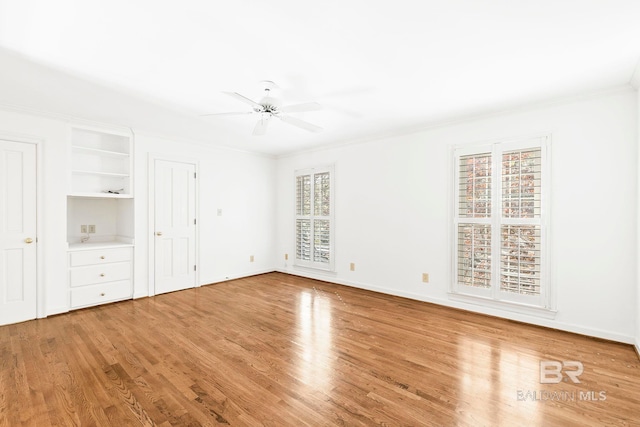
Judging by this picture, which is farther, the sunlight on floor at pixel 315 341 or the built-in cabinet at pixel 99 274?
the built-in cabinet at pixel 99 274

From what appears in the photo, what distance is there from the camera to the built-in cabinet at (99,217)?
4.00 metres

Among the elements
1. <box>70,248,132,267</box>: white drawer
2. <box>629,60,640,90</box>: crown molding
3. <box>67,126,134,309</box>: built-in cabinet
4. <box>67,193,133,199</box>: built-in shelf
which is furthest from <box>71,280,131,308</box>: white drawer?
<box>629,60,640,90</box>: crown molding

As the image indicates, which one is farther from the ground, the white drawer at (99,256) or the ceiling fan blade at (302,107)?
the ceiling fan blade at (302,107)

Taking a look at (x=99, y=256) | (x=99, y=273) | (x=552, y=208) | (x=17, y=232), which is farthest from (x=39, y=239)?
(x=552, y=208)

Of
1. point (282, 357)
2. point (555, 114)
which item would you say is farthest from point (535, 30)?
point (282, 357)

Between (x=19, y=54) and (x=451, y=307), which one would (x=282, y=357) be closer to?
(x=451, y=307)

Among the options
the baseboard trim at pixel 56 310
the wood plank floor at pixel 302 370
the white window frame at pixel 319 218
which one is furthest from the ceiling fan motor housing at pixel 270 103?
the baseboard trim at pixel 56 310

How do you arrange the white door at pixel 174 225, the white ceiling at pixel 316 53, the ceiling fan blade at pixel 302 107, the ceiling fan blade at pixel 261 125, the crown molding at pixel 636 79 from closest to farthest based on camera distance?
the white ceiling at pixel 316 53, the crown molding at pixel 636 79, the ceiling fan blade at pixel 302 107, the ceiling fan blade at pixel 261 125, the white door at pixel 174 225

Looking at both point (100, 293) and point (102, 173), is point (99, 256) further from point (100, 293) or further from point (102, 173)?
point (102, 173)

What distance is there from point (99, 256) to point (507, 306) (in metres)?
5.18

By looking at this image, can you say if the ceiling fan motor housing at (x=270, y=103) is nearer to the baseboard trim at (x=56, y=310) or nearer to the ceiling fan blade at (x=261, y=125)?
the ceiling fan blade at (x=261, y=125)

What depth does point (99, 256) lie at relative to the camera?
4133mm

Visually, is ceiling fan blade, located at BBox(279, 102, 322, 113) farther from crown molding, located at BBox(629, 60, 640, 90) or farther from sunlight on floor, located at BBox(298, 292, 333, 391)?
crown molding, located at BBox(629, 60, 640, 90)

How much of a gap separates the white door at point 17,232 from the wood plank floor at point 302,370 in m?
0.27
